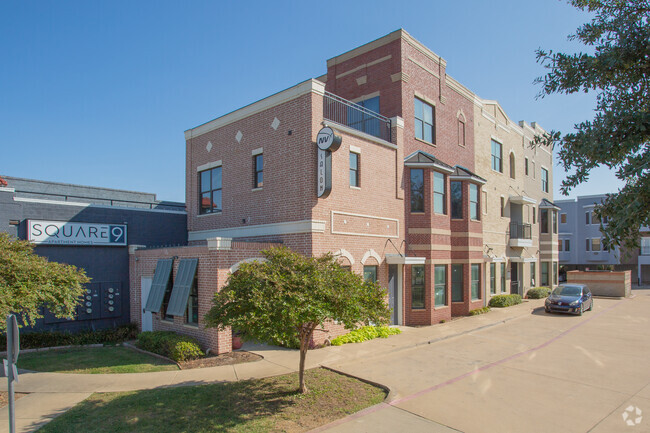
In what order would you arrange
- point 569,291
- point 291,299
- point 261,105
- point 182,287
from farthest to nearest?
point 569,291 → point 261,105 → point 182,287 → point 291,299

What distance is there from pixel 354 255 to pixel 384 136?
6.09 m

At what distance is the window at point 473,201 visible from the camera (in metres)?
22.5

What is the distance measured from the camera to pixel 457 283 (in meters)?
21.6

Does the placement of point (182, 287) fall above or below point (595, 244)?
above

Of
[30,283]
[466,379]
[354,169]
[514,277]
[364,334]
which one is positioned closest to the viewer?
[30,283]

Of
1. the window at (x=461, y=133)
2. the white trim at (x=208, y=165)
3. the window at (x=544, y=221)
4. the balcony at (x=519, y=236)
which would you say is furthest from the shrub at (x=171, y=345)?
the window at (x=544, y=221)

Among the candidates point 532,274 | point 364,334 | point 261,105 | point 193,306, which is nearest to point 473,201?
point 364,334

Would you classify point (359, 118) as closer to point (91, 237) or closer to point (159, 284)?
point (159, 284)

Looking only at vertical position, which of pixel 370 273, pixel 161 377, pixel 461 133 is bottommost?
pixel 161 377

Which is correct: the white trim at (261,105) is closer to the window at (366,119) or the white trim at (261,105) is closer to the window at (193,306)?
the window at (366,119)

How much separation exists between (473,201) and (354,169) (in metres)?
9.67

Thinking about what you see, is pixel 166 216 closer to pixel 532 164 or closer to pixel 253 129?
pixel 253 129

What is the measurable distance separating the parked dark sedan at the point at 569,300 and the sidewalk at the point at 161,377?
10.1m

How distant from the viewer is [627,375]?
1124cm
